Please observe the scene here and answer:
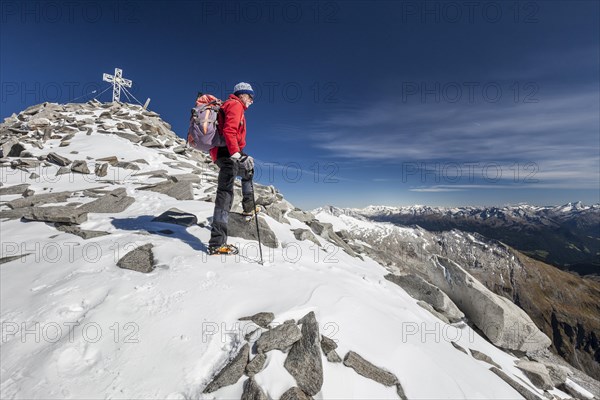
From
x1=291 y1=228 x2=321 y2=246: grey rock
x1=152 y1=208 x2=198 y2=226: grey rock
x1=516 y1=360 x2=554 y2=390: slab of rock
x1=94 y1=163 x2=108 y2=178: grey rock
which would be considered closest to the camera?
x1=516 y1=360 x2=554 y2=390: slab of rock

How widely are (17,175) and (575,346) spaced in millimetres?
207470

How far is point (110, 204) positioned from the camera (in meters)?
12.1

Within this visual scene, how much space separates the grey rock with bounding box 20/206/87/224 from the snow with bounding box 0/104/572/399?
93cm

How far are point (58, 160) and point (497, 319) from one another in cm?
2770

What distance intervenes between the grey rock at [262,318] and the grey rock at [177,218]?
20.8 feet

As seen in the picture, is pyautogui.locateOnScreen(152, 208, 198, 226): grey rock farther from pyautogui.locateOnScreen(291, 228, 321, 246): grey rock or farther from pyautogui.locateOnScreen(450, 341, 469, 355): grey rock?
pyautogui.locateOnScreen(450, 341, 469, 355): grey rock

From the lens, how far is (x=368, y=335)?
5445 mm

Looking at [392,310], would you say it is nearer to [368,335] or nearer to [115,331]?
[368,335]

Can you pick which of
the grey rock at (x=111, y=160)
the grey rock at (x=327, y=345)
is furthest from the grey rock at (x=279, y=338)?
the grey rock at (x=111, y=160)

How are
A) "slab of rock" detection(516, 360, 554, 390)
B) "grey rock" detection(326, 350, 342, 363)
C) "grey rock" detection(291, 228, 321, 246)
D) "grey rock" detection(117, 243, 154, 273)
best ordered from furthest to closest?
"grey rock" detection(291, 228, 321, 246)
"slab of rock" detection(516, 360, 554, 390)
"grey rock" detection(117, 243, 154, 273)
"grey rock" detection(326, 350, 342, 363)

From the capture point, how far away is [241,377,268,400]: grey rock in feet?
12.5

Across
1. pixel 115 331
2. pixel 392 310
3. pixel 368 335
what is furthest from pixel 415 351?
pixel 115 331

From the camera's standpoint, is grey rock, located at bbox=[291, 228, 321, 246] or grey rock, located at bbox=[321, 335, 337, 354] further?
grey rock, located at bbox=[291, 228, 321, 246]

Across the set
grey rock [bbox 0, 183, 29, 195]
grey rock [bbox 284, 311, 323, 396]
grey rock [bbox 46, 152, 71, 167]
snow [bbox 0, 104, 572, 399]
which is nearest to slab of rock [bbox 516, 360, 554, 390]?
snow [bbox 0, 104, 572, 399]
